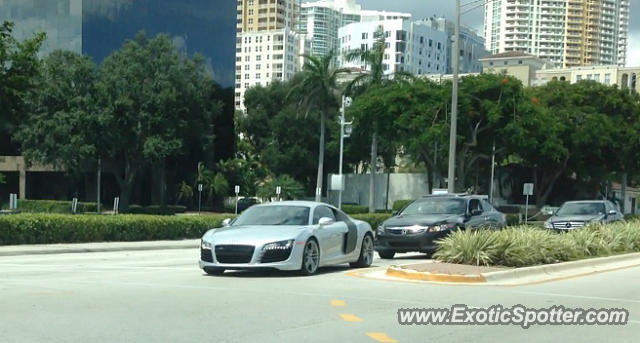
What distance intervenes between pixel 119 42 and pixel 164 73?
10937 millimetres

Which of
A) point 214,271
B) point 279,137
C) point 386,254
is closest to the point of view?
point 214,271

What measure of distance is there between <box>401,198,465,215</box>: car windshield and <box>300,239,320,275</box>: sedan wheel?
6352mm

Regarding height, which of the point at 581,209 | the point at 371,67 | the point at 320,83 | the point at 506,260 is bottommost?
the point at 506,260

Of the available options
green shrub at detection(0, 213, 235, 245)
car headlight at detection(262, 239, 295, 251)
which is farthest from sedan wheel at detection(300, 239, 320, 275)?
green shrub at detection(0, 213, 235, 245)

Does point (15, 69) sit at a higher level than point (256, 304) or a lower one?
higher

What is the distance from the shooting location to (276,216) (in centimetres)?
1537

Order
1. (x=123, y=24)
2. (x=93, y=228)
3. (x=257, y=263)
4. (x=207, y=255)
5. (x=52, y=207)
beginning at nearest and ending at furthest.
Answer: (x=257, y=263) < (x=207, y=255) < (x=93, y=228) < (x=52, y=207) < (x=123, y=24)

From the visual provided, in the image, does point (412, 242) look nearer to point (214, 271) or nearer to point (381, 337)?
point (214, 271)

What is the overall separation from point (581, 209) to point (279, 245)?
18.8m

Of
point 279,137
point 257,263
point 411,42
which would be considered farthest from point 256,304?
point 411,42

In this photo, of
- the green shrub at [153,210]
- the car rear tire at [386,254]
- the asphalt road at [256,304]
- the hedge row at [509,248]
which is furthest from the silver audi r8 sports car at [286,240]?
the green shrub at [153,210]

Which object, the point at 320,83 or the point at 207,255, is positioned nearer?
the point at 207,255

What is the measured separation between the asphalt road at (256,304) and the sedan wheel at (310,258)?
1.07ft

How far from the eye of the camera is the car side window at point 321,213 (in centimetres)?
1545
